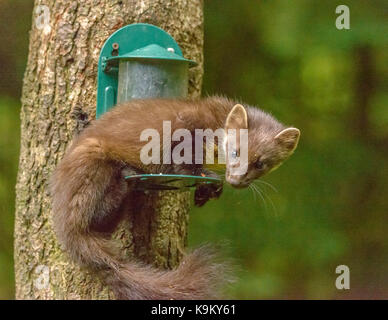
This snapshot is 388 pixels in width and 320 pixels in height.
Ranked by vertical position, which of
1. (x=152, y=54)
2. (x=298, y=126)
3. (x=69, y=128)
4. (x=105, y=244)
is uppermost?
(x=152, y=54)

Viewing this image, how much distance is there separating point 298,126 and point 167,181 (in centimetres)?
416

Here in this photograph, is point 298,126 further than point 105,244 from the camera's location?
Yes

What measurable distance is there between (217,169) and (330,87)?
12.6ft

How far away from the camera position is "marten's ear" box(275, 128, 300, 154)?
167 inches

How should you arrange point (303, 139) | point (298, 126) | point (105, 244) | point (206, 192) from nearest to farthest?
point (105, 244)
point (206, 192)
point (298, 126)
point (303, 139)

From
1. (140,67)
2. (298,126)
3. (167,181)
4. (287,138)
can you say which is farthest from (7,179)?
(287,138)

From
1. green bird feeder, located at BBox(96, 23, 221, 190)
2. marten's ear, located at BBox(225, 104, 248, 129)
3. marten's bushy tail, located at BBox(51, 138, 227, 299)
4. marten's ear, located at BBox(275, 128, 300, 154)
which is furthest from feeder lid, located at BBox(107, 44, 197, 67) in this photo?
marten's ear, located at BBox(275, 128, 300, 154)

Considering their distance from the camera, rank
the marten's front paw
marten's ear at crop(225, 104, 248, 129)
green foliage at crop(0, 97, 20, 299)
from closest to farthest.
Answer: marten's ear at crop(225, 104, 248, 129), the marten's front paw, green foliage at crop(0, 97, 20, 299)

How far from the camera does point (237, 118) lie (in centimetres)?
421

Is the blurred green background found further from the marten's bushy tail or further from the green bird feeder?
the marten's bushy tail

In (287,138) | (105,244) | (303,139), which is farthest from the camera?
(303,139)

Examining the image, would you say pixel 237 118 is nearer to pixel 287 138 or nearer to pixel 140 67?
pixel 287 138
